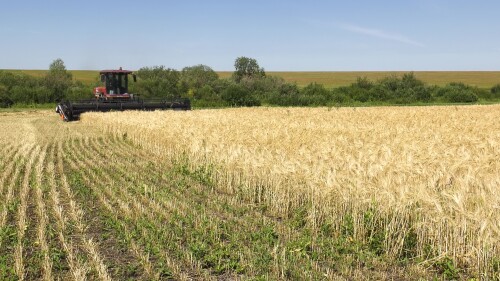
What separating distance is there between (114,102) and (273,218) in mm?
24649

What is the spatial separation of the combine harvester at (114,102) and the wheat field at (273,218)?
19.3m

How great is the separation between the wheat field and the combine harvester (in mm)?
19315

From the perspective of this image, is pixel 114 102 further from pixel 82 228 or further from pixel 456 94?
pixel 456 94

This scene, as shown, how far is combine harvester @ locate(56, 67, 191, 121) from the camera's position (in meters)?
30.4

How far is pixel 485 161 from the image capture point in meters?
7.40

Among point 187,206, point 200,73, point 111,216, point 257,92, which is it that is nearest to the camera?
point 111,216

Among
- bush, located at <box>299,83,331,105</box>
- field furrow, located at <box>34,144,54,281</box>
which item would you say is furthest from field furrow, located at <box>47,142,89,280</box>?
bush, located at <box>299,83,331,105</box>

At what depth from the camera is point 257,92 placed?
203 feet

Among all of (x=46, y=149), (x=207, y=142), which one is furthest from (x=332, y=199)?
(x=46, y=149)

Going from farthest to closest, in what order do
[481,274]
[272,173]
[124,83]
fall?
1. [124,83]
2. [272,173]
3. [481,274]

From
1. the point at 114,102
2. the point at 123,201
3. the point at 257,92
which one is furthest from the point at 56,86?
the point at 123,201

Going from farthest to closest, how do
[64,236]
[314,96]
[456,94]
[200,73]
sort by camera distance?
[200,73] < [456,94] < [314,96] < [64,236]

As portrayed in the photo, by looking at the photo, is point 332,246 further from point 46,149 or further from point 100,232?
point 46,149

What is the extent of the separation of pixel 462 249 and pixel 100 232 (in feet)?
15.9
